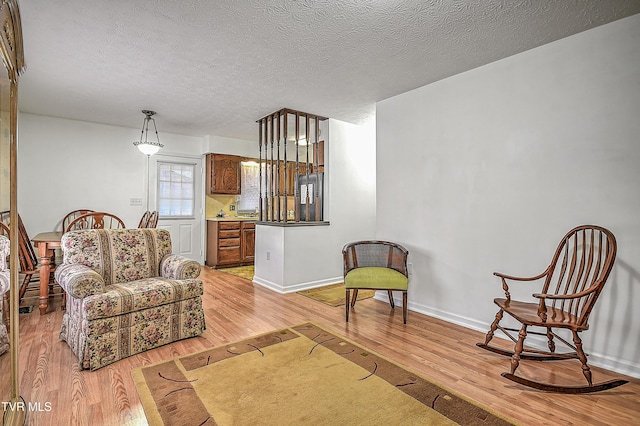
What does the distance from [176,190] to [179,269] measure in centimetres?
376

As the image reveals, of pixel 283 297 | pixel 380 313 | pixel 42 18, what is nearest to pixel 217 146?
pixel 283 297

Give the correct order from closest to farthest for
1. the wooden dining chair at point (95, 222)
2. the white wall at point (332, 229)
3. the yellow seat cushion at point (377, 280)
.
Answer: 1. the yellow seat cushion at point (377, 280)
2. the wooden dining chair at point (95, 222)
3. the white wall at point (332, 229)

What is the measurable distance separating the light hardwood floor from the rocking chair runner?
8cm

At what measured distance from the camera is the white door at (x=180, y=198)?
6.02 meters

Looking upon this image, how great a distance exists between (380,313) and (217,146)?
14.3 ft

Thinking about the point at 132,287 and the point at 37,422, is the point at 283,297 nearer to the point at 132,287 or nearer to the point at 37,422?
the point at 132,287

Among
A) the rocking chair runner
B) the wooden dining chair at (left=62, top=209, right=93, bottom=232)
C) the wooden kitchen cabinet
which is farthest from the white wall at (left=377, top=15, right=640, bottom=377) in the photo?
the wooden dining chair at (left=62, top=209, right=93, bottom=232)

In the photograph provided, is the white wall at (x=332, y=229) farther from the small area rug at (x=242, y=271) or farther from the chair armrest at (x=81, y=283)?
the chair armrest at (x=81, y=283)

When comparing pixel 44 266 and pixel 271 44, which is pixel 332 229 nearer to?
pixel 271 44

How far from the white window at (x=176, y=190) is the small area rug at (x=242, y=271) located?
135 cm

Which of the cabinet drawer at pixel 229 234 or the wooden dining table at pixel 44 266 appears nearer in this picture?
the wooden dining table at pixel 44 266

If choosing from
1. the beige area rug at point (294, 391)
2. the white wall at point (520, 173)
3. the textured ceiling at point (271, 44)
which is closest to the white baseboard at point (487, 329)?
the white wall at point (520, 173)

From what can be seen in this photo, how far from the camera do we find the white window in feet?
20.0

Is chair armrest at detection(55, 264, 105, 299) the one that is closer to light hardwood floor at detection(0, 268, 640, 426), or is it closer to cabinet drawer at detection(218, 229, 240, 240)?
light hardwood floor at detection(0, 268, 640, 426)
